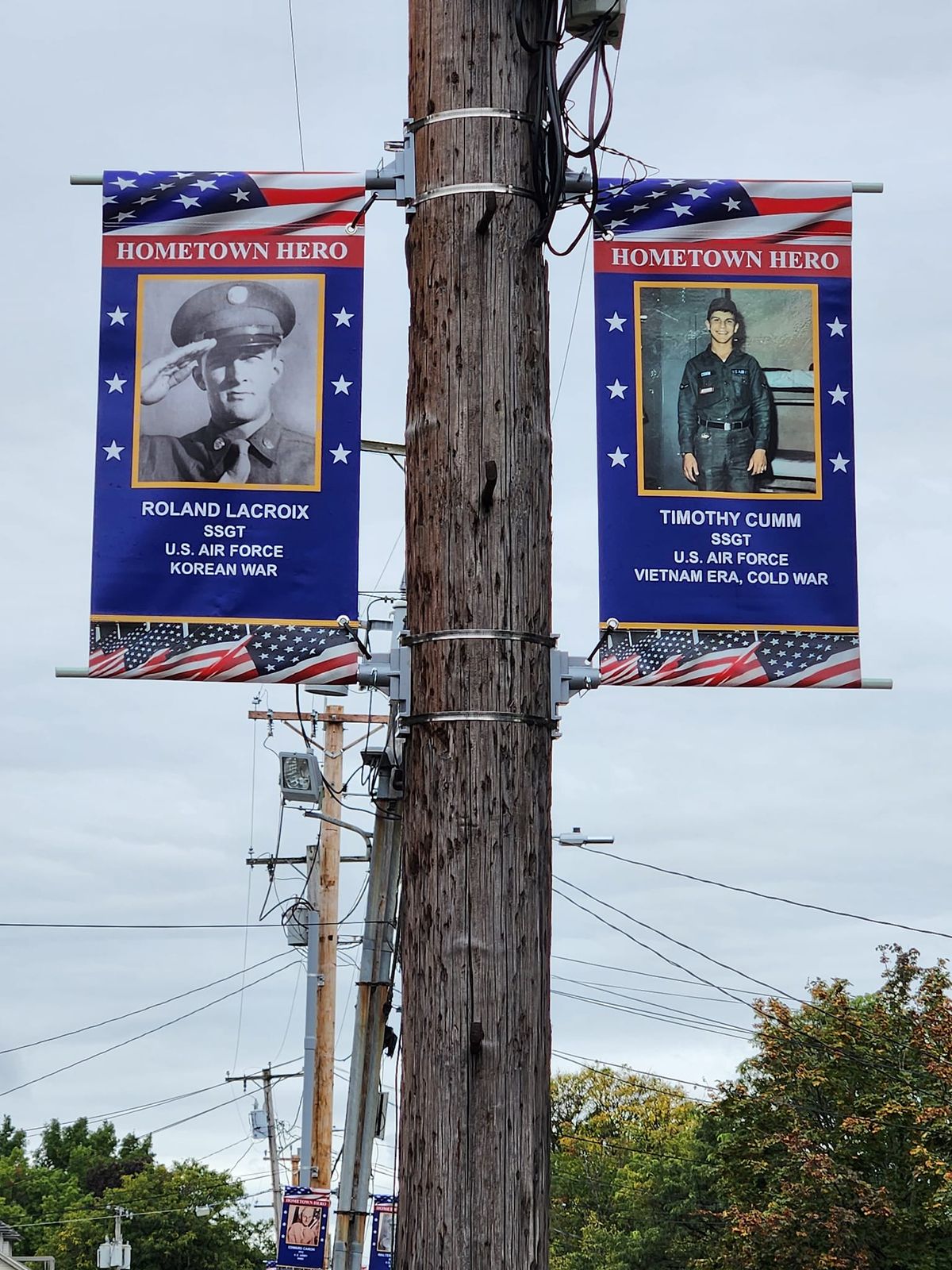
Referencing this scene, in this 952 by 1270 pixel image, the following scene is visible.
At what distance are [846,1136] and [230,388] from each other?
31.7 m

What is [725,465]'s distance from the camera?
6133 millimetres

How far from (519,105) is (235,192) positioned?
1.21m

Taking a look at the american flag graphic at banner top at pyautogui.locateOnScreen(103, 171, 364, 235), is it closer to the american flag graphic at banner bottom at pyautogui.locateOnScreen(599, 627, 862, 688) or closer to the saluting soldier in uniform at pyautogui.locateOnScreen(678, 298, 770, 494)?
the saluting soldier in uniform at pyautogui.locateOnScreen(678, 298, 770, 494)

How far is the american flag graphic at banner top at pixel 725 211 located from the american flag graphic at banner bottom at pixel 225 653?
177cm

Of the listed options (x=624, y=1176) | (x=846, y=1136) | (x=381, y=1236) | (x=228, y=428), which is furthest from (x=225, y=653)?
(x=624, y=1176)

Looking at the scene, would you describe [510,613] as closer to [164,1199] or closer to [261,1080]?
[261,1080]

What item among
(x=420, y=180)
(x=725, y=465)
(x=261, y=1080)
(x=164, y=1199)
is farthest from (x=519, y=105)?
(x=164, y=1199)

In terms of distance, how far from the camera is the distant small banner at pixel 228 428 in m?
5.90

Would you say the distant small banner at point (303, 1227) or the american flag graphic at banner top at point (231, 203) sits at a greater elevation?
the american flag graphic at banner top at point (231, 203)

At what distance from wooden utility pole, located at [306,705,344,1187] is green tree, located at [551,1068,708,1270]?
2801 cm

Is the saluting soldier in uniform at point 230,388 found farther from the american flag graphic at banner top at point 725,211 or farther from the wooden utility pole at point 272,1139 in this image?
the wooden utility pole at point 272,1139

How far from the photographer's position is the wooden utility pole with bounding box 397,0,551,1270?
4.71 m

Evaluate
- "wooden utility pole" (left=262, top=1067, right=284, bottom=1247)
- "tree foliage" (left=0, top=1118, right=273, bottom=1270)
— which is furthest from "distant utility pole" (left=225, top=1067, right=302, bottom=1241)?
"tree foliage" (left=0, top=1118, right=273, bottom=1270)

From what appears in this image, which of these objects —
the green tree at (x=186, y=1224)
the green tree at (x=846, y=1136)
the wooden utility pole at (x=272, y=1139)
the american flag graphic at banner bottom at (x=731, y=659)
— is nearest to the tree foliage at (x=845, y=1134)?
the green tree at (x=846, y=1136)
